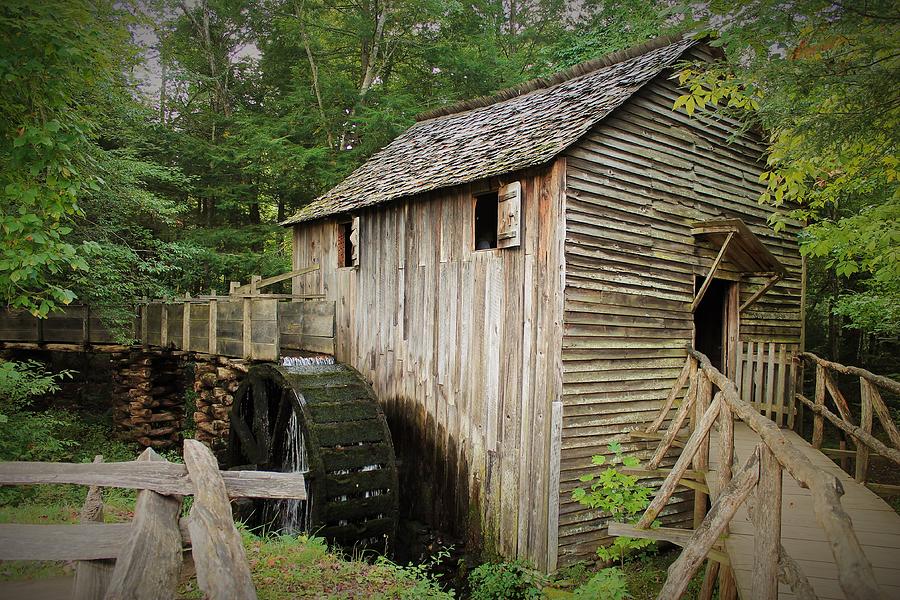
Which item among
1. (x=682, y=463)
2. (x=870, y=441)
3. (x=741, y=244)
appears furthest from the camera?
(x=741, y=244)

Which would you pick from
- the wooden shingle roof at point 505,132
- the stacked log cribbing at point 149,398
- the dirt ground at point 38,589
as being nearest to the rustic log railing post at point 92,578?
the dirt ground at point 38,589

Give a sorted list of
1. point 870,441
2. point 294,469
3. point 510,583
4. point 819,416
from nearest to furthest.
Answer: point 870,441 → point 819,416 → point 510,583 → point 294,469

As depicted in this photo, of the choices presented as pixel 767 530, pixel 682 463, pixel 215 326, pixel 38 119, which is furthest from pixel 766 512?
pixel 215 326

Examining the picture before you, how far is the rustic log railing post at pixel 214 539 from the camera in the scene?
272 cm

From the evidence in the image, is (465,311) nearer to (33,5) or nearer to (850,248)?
(850,248)

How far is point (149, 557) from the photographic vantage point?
2.96m

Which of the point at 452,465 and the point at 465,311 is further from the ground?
the point at 465,311

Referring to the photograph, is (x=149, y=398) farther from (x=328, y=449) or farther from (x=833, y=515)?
(x=833, y=515)

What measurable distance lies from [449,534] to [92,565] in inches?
210

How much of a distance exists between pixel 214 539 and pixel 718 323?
31.0 ft

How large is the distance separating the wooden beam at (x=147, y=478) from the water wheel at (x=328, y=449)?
3906mm

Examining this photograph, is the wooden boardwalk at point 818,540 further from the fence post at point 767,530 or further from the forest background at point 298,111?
the forest background at point 298,111

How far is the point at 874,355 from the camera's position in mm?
14570

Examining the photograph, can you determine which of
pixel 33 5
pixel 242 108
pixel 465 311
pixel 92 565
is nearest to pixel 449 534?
pixel 465 311
